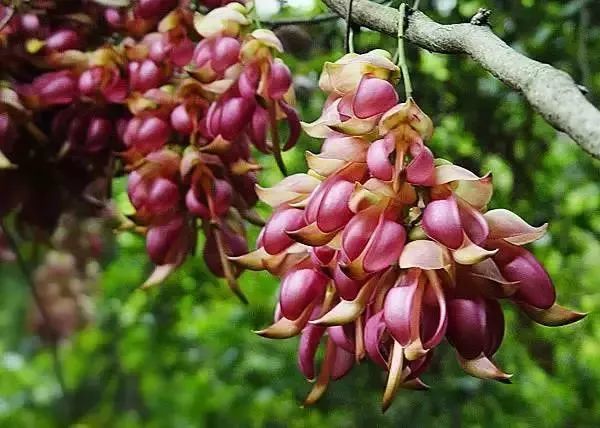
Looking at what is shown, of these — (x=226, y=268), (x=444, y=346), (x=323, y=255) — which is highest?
(x=323, y=255)

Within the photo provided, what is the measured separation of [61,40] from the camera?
0.54 metres

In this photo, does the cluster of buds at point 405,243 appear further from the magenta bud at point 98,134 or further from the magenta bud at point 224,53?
the magenta bud at point 98,134

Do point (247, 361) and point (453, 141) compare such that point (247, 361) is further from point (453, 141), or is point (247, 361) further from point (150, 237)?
point (150, 237)

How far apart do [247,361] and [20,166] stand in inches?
20.5

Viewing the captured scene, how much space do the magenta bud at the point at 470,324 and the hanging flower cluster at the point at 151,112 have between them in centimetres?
16

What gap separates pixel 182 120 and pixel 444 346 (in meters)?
0.45

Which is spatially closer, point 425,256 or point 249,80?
point 425,256

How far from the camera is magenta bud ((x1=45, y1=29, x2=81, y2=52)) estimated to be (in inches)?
21.4

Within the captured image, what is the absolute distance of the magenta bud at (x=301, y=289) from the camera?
35cm

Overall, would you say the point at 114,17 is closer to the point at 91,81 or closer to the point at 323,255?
the point at 91,81

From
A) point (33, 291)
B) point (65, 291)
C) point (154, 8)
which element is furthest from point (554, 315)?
Answer: point (65, 291)

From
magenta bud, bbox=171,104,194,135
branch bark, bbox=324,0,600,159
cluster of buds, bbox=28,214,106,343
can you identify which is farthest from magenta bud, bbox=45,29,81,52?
cluster of buds, bbox=28,214,106,343

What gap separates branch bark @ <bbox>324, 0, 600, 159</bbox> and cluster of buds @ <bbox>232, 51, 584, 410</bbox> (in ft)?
0.07

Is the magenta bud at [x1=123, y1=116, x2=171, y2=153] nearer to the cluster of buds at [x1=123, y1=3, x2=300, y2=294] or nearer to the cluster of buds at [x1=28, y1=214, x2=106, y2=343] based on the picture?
the cluster of buds at [x1=123, y1=3, x2=300, y2=294]
